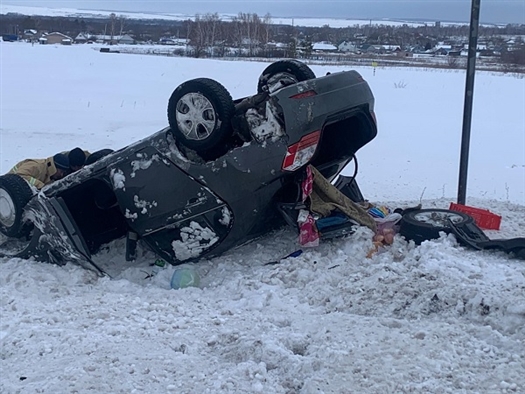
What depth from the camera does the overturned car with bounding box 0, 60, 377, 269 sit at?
4.58 meters

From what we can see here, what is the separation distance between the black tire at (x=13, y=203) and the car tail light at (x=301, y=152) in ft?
7.06

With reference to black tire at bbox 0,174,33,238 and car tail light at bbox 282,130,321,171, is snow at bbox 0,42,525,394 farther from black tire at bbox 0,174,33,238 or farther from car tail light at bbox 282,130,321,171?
car tail light at bbox 282,130,321,171

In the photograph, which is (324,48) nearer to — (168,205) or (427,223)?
(427,223)

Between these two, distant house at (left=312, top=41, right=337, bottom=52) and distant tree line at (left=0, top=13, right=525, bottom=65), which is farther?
distant house at (left=312, top=41, right=337, bottom=52)

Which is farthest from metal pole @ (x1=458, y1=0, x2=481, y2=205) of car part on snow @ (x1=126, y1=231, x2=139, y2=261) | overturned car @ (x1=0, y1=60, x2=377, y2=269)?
car part on snow @ (x1=126, y1=231, x2=139, y2=261)

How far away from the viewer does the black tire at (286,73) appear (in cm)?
525

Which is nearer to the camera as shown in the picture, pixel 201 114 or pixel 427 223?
pixel 201 114

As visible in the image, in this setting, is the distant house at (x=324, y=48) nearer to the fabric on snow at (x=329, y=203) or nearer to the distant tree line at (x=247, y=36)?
the distant tree line at (x=247, y=36)

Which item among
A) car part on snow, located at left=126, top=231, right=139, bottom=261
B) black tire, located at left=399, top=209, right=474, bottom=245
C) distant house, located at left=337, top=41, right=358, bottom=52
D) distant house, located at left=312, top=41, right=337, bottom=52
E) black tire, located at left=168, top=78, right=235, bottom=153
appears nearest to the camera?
black tire, located at left=168, top=78, right=235, bottom=153

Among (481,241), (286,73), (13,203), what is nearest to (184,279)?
(13,203)

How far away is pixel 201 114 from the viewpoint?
4.61m

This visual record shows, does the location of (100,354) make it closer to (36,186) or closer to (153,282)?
(153,282)

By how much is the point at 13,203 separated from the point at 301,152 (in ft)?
7.77

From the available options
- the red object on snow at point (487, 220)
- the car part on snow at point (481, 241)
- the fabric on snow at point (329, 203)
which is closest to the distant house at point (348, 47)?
the red object on snow at point (487, 220)
